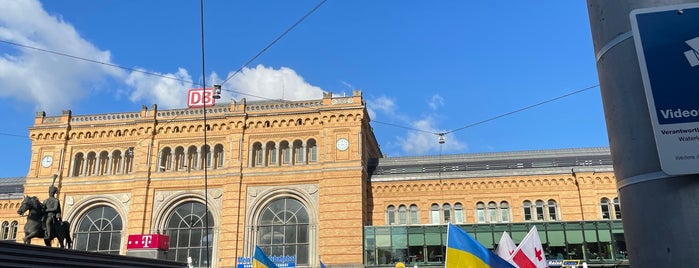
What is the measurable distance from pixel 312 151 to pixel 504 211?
14488mm

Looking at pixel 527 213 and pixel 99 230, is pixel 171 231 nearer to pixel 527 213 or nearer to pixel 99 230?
pixel 99 230

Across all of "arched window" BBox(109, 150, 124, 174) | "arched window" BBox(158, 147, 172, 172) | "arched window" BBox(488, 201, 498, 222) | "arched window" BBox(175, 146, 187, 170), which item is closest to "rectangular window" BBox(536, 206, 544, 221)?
"arched window" BBox(488, 201, 498, 222)

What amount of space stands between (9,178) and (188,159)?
21692mm

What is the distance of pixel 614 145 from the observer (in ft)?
10.7

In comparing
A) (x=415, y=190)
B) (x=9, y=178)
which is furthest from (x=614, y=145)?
(x=9, y=178)

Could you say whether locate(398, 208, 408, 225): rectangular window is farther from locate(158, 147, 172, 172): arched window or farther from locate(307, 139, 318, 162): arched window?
locate(158, 147, 172, 172): arched window

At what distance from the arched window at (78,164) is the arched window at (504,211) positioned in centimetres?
3175

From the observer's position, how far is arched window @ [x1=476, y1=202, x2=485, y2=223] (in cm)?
3572

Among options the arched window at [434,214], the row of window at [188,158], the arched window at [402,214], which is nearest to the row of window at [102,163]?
the row of window at [188,158]

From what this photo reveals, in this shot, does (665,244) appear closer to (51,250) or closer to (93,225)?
(51,250)

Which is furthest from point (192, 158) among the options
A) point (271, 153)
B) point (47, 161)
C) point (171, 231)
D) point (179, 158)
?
point (47, 161)

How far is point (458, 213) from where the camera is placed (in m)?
36.3

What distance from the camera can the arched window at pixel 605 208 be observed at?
1347 inches

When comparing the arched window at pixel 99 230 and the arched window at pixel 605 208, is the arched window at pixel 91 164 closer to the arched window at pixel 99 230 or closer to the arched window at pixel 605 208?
the arched window at pixel 99 230
